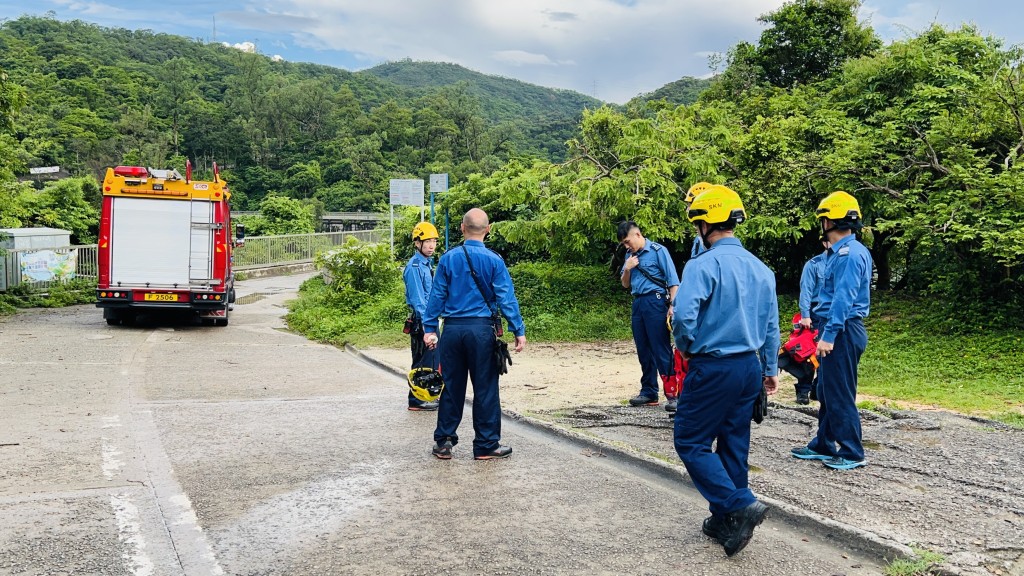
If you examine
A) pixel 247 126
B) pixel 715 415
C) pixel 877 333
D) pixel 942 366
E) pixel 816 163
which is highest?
pixel 247 126

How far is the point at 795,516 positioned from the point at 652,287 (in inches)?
137

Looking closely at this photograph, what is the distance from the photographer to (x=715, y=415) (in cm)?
441

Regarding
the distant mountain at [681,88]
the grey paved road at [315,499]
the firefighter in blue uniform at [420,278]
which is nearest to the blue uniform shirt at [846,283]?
the grey paved road at [315,499]

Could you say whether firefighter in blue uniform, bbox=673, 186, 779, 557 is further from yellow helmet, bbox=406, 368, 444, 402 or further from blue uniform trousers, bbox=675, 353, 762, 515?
yellow helmet, bbox=406, 368, 444, 402

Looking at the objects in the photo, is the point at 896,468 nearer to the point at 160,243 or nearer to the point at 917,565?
the point at 917,565

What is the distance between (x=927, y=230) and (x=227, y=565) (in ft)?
37.7

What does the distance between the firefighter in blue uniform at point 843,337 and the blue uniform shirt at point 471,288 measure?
2.24m

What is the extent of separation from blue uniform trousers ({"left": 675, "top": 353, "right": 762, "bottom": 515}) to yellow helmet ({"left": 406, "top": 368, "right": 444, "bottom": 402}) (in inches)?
101

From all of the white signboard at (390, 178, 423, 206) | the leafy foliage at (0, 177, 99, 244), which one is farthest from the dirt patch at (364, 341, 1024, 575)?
the leafy foliage at (0, 177, 99, 244)

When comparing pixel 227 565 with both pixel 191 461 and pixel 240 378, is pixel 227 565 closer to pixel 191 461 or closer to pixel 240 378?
pixel 191 461

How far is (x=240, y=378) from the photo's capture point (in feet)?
35.9

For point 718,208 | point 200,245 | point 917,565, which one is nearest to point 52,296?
point 200,245

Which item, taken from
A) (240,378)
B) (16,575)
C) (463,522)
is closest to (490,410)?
(463,522)

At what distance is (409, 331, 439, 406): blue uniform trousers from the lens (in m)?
8.59
